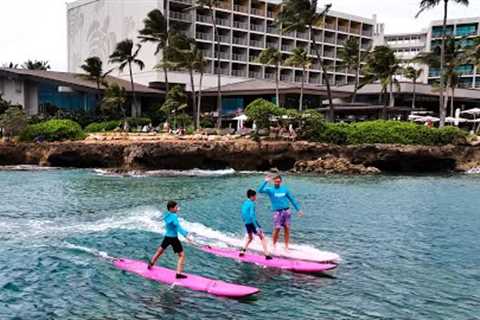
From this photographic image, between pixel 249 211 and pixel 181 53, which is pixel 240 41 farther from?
pixel 249 211

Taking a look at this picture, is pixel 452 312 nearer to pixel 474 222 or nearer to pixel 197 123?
pixel 474 222

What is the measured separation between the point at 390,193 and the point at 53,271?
2182 cm

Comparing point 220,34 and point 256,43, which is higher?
point 220,34

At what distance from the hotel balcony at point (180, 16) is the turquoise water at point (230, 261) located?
160 ft

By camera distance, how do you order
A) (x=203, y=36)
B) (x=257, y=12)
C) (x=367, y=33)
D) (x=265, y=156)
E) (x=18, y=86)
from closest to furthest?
(x=265, y=156) → (x=18, y=86) → (x=203, y=36) → (x=257, y=12) → (x=367, y=33)

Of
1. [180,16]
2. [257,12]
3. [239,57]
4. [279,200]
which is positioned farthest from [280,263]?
[257,12]

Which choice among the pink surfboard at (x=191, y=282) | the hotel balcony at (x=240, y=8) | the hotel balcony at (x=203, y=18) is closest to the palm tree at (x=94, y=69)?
the hotel balcony at (x=203, y=18)

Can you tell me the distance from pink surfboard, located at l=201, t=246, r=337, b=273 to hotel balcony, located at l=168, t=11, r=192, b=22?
63.9 m

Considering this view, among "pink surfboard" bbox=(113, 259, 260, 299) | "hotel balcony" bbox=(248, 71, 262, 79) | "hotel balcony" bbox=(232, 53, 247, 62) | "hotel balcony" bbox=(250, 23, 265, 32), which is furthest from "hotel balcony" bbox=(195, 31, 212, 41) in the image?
"pink surfboard" bbox=(113, 259, 260, 299)

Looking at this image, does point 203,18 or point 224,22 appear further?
point 224,22

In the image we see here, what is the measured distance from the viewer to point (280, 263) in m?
15.0

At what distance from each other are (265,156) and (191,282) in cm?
3295

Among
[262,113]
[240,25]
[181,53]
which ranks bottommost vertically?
[262,113]

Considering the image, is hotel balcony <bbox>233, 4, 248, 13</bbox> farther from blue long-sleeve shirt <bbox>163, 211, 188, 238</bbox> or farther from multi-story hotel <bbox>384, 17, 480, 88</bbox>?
blue long-sleeve shirt <bbox>163, 211, 188, 238</bbox>
